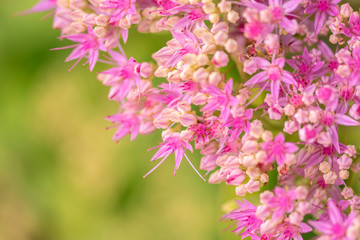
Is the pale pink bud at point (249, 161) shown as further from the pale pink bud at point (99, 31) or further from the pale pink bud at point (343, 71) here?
the pale pink bud at point (99, 31)

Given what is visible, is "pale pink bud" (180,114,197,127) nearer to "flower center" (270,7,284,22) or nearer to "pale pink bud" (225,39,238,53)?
"pale pink bud" (225,39,238,53)

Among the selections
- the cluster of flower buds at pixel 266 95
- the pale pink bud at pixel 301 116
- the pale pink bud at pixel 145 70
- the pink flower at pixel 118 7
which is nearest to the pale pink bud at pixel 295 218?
the cluster of flower buds at pixel 266 95

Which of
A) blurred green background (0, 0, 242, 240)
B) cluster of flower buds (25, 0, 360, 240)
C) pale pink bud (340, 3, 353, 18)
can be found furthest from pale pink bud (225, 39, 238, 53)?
blurred green background (0, 0, 242, 240)

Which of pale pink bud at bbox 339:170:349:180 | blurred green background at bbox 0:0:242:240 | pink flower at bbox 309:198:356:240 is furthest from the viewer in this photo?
blurred green background at bbox 0:0:242:240

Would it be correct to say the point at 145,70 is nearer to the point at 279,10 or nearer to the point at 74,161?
the point at 279,10

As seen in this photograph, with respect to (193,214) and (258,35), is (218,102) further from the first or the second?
(193,214)

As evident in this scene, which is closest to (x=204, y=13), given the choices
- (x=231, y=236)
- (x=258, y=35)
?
(x=258, y=35)

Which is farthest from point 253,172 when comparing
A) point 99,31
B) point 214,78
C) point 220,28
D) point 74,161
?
point 74,161
